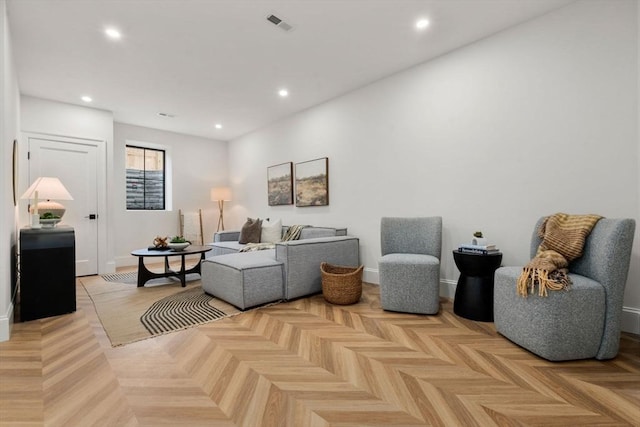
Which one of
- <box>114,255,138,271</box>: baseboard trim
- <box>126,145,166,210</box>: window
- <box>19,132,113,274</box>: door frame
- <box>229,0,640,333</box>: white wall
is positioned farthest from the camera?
<box>126,145,166,210</box>: window

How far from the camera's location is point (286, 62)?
3.32 meters

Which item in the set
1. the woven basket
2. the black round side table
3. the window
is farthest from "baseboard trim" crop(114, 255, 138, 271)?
the black round side table

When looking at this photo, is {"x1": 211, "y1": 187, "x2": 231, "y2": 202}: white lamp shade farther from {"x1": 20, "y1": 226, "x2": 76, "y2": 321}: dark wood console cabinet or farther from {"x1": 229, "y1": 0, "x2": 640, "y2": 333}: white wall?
{"x1": 20, "y1": 226, "x2": 76, "y2": 321}: dark wood console cabinet

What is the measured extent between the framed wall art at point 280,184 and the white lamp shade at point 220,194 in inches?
48.9

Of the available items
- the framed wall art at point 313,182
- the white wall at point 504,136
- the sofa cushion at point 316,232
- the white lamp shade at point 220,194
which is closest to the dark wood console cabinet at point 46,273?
the sofa cushion at point 316,232

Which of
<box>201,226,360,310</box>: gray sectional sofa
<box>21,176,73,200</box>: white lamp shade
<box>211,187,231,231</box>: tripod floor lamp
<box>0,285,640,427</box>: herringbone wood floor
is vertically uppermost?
<box>211,187,231,231</box>: tripod floor lamp

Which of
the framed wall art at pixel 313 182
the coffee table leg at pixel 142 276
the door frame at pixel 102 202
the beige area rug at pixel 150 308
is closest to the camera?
the beige area rug at pixel 150 308

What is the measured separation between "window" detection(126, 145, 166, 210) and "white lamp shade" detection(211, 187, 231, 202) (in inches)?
40.1

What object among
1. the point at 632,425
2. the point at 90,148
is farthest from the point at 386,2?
the point at 90,148

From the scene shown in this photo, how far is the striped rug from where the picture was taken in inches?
97.9

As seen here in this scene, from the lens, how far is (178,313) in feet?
9.11

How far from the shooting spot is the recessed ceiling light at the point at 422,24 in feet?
8.58

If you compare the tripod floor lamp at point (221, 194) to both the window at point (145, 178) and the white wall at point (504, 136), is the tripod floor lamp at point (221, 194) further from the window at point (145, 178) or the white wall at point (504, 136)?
the white wall at point (504, 136)

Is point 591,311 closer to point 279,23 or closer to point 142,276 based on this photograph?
point 279,23
